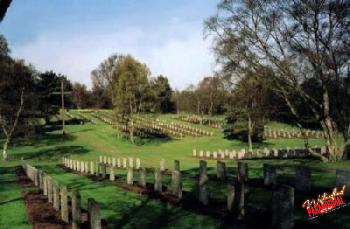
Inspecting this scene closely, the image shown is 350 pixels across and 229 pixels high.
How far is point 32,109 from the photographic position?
57.8 m

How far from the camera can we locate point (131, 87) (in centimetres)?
6869

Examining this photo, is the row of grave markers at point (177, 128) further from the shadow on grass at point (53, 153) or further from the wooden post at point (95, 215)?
the wooden post at point (95, 215)

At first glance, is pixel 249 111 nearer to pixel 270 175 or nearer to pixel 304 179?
pixel 270 175

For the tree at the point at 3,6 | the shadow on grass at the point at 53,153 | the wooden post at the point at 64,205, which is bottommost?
the shadow on grass at the point at 53,153

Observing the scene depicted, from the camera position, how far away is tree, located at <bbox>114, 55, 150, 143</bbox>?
68938 millimetres

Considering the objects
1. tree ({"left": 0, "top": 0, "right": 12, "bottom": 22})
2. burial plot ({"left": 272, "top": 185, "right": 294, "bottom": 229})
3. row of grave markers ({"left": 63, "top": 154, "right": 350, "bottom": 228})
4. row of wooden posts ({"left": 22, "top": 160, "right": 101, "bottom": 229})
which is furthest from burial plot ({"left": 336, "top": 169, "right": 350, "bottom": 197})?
tree ({"left": 0, "top": 0, "right": 12, "bottom": 22})

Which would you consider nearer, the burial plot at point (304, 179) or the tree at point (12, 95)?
the burial plot at point (304, 179)

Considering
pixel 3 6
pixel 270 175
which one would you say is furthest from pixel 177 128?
pixel 3 6

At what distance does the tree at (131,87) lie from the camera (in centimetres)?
6894

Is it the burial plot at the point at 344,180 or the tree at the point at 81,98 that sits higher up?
the tree at the point at 81,98

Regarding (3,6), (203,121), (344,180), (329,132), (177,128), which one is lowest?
(177,128)

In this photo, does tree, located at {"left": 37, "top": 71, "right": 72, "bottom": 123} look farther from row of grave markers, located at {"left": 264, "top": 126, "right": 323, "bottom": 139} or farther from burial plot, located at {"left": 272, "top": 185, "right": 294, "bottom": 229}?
burial plot, located at {"left": 272, "top": 185, "right": 294, "bottom": 229}

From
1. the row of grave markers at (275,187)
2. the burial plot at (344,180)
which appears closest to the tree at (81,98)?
the row of grave markers at (275,187)

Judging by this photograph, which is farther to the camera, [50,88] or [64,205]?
[50,88]
